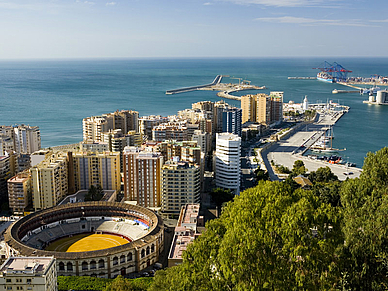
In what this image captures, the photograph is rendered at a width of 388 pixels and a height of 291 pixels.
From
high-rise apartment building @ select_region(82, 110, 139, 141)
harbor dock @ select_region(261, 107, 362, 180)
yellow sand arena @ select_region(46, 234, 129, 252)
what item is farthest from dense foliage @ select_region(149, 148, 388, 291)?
high-rise apartment building @ select_region(82, 110, 139, 141)

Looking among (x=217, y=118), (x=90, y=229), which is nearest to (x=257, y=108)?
(x=217, y=118)

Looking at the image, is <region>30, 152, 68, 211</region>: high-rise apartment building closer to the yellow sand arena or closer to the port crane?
the yellow sand arena

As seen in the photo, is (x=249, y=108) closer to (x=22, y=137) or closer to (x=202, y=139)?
(x=202, y=139)

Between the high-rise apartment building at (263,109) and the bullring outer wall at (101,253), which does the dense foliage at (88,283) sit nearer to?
the bullring outer wall at (101,253)

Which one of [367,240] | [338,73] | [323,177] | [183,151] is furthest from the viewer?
[338,73]

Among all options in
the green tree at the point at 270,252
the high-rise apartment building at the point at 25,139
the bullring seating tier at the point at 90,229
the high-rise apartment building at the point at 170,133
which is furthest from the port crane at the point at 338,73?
the green tree at the point at 270,252

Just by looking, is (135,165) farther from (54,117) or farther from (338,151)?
(54,117)
